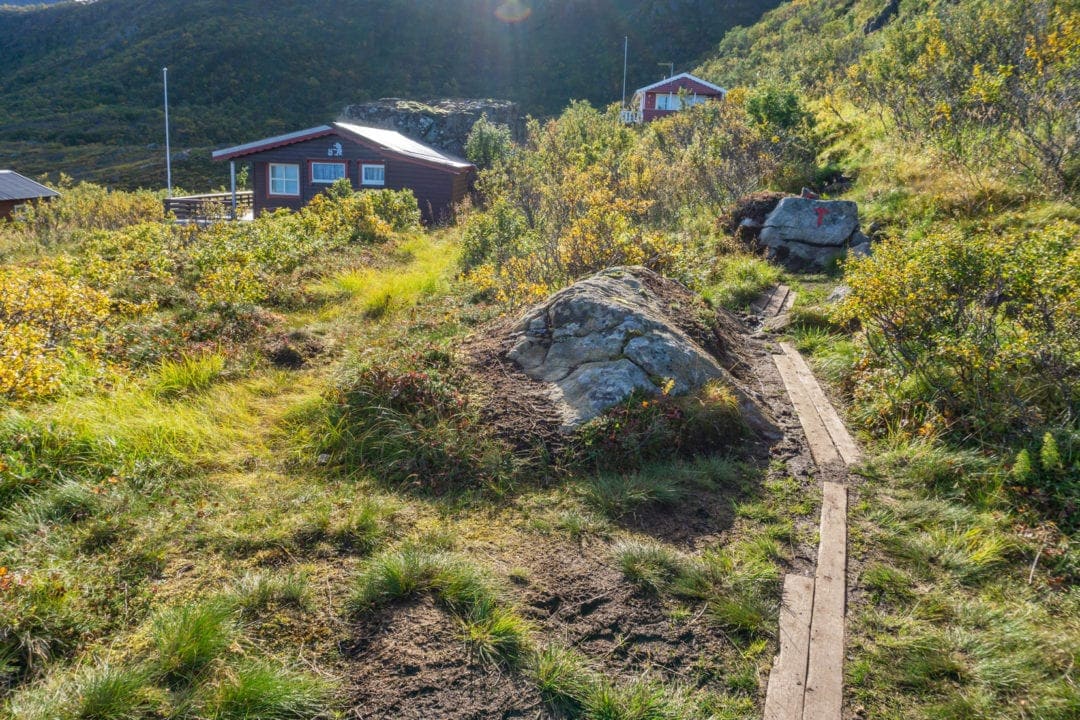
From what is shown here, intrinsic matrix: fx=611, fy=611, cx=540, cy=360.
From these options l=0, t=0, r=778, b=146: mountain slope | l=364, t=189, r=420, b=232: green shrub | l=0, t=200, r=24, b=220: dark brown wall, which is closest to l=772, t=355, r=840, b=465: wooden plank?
l=364, t=189, r=420, b=232: green shrub

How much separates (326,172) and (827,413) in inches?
888

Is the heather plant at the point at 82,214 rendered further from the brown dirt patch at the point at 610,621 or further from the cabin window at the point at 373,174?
the brown dirt patch at the point at 610,621

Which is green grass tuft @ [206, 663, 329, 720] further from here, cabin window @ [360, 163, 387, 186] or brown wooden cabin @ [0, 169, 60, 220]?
brown wooden cabin @ [0, 169, 60, 220]

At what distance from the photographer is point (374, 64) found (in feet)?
194

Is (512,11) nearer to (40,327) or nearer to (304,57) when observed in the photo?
(304,57)

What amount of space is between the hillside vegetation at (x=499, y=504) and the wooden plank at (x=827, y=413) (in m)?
0.19

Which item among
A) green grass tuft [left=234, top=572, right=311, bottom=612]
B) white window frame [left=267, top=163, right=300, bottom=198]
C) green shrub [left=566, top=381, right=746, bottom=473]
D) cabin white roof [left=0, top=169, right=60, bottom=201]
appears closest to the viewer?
green grass tuft [left=234, top=572, right=311, bottom=612]

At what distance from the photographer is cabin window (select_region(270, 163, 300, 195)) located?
2375cm

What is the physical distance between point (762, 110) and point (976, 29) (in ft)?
13.8

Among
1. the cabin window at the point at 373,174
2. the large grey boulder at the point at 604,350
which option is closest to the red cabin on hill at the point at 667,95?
the cabin window at the point at 373,174

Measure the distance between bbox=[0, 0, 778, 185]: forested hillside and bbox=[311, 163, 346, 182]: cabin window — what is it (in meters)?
28.6

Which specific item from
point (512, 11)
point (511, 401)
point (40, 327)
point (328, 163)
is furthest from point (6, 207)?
point (512, 11)

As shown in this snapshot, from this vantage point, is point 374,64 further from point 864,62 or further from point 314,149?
point 864,62

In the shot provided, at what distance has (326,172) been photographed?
23.6 m
